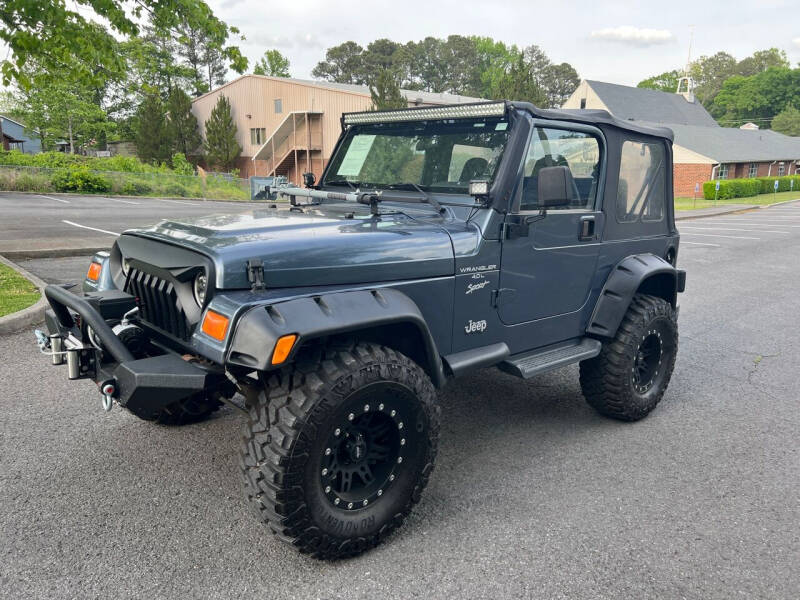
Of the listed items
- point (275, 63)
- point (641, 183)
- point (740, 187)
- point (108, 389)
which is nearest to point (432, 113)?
point (641, 183)

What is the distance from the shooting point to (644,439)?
3.96 m

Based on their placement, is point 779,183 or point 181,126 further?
point 779,183

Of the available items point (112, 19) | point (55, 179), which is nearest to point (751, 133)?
point (55, 179)

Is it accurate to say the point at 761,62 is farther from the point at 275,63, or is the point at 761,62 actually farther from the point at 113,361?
the point at 113,361

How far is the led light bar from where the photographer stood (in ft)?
11.0

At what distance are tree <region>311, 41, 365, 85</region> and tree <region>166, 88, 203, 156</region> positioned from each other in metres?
36.5

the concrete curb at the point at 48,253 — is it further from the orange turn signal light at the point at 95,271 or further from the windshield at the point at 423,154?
the windshield at the point at 423,154

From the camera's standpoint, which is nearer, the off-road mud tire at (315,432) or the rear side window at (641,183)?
the off-road mud tire at (315,432)

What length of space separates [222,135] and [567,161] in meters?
40.4

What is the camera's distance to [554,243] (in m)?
3.56

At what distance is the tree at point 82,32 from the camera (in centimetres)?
672

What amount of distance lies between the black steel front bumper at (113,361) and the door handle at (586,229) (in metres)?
2.34

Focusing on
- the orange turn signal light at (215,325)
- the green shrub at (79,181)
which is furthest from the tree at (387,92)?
the orange turn signal light at (215,325)

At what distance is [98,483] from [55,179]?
25.1 m
